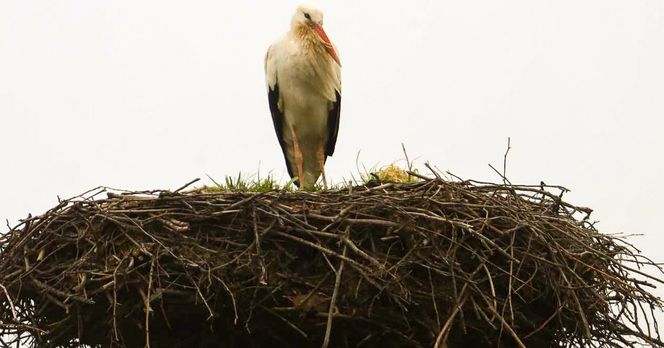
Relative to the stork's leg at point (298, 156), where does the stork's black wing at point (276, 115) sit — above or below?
above

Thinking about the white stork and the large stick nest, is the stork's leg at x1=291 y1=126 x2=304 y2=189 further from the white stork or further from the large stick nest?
the large stick nest

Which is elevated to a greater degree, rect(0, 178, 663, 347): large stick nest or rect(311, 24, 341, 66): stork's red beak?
rect(311, 24, 341, 66): stork's red beak

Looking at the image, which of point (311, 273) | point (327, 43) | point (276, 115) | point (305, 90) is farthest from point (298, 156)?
point (311, 273)

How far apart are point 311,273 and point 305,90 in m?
2.47

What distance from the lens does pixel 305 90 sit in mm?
6848

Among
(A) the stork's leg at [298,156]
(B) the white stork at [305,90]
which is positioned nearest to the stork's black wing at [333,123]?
(B) the white stork at [305,90]

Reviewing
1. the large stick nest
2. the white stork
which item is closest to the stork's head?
the white stork

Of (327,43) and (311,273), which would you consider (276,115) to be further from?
(311,273)

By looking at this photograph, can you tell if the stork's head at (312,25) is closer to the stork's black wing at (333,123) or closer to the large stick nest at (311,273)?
the stork's black wing at (333,123)

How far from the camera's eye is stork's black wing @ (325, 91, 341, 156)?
7016mm

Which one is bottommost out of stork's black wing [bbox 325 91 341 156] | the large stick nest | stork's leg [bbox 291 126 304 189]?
the large stick nest

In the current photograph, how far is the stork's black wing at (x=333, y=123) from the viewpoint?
23.0 ft

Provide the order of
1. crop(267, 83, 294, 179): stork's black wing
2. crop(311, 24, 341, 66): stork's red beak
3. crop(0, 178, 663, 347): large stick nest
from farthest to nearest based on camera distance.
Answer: crop(267, 83, 294, 179): stork's black wing → crop(311, 24, 341, 66): stork's red beak → crop(0, 178, 663, 347): large stick nest

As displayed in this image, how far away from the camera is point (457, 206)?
4695 mm
